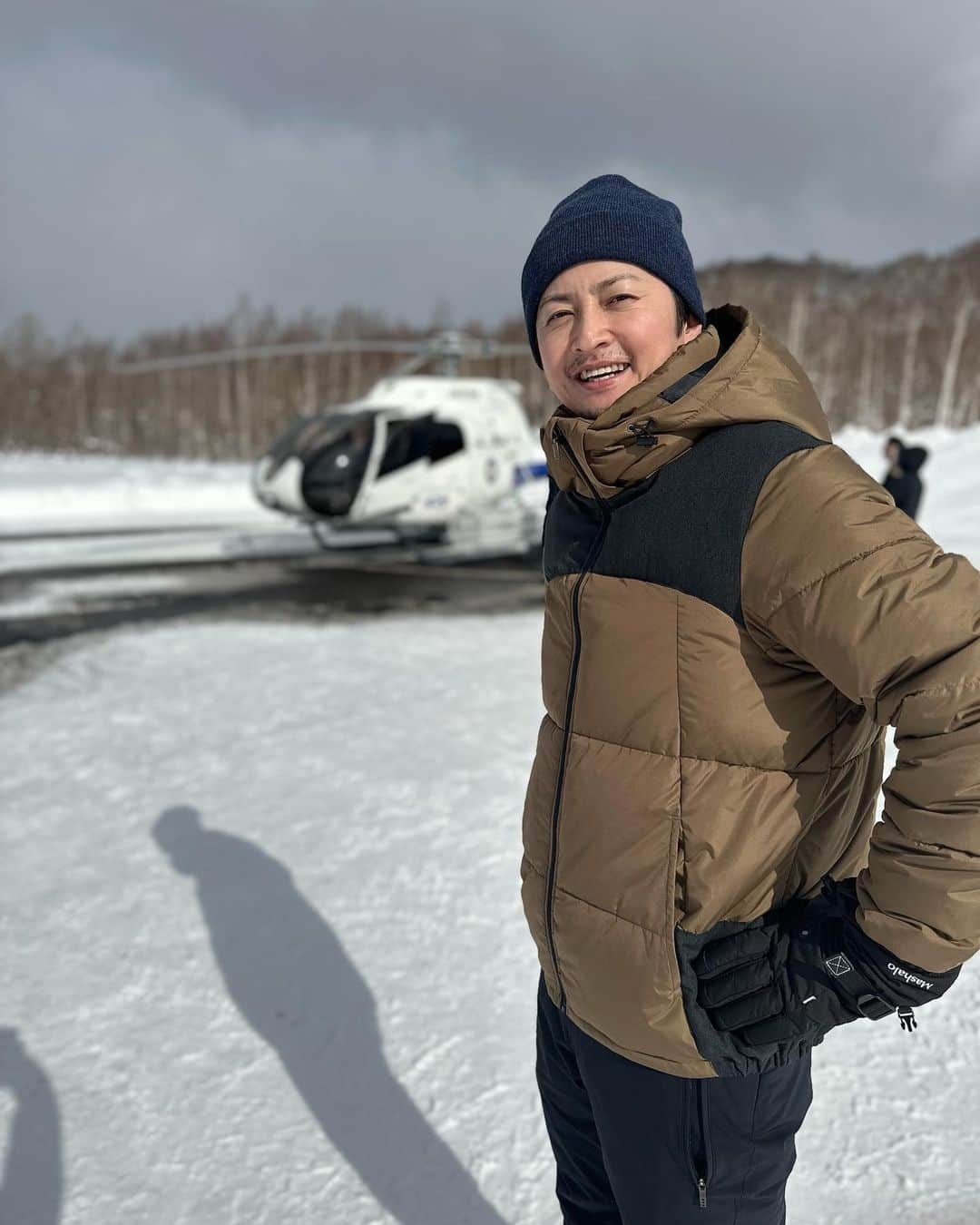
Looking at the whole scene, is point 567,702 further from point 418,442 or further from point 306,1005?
point 418,442

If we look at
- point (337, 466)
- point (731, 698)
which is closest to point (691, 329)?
point (731, 698)

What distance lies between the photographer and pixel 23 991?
9.17ft

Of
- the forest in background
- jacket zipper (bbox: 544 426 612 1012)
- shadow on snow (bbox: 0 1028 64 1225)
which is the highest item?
the forest in background

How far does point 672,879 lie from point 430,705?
416cm

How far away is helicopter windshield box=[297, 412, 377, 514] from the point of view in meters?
10.5

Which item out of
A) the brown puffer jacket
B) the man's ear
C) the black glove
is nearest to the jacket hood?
the brown puffer jacket

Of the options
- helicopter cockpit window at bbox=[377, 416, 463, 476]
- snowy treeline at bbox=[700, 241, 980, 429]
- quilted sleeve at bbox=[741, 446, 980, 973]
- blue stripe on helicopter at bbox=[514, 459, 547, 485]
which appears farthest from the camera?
snowy treeline at bbox=[700, 241, 980, 429]

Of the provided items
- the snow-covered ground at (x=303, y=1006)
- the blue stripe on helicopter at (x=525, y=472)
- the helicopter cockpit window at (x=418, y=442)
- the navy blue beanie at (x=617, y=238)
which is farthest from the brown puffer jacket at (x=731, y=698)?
the blue stripe on helicopter at (x=525, y=472)

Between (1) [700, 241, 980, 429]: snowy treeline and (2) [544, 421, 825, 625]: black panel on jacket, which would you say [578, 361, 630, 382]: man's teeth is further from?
(1) [700, 241, 980, 429]: snowy treeline

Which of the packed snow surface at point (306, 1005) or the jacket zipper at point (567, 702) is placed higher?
the jacket zipper at point (567, 702)

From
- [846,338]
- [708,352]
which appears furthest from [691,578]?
[846,338]

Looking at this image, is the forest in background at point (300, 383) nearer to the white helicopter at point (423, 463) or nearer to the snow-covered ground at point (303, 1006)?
the white helicopter at point (423, 463)

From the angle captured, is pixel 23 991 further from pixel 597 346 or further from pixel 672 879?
pixel 597 346

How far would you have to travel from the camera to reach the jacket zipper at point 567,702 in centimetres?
132
